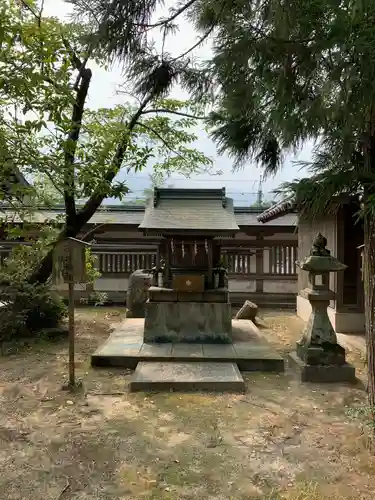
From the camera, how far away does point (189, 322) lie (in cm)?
739

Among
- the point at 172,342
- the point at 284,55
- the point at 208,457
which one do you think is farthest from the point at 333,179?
the point at 172,342

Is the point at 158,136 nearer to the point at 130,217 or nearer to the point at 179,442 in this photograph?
the point at 130,217

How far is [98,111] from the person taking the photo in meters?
8.91

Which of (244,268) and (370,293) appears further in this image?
(244,268)

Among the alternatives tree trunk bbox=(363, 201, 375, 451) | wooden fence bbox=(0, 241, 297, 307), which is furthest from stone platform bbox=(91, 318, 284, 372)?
wooden fence bbox=(0, 241, 297, 307)

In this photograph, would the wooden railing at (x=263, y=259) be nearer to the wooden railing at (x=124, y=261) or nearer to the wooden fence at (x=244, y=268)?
the wooden fence at (x=244, y=268)

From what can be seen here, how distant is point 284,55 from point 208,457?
3.26 m

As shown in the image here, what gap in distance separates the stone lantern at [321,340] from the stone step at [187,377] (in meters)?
1.02

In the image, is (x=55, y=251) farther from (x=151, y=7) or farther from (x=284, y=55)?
(x=284, y=55)

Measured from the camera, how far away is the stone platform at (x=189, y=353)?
6.30 meters

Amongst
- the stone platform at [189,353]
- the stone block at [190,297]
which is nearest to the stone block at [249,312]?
the stone platform at [189,353]

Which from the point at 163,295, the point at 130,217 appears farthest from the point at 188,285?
the point at 130,217

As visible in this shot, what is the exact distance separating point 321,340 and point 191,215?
126 inches

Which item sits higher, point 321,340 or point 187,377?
point 321,340
